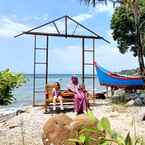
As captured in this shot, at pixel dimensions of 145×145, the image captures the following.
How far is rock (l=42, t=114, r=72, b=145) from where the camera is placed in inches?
221

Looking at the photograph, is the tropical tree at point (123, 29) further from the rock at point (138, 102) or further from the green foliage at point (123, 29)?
the rock at point (138, 102)

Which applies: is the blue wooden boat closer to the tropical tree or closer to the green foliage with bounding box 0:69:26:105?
the green foliage with bounding box 0:69:26:105

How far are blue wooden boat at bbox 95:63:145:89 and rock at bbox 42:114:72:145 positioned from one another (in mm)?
15172

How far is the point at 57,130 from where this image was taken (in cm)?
579

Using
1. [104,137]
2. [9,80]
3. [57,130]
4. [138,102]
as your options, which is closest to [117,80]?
Answer: [138,102]

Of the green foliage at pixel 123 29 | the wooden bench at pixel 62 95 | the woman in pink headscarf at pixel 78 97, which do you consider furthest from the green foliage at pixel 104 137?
the green foliage at pixel 123 29

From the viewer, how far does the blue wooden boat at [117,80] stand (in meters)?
21.7

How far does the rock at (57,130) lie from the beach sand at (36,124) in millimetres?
1749

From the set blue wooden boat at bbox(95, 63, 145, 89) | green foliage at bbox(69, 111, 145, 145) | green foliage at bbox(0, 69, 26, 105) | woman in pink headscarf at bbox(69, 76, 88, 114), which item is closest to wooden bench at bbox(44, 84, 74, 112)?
woman in pink headscarf at bbox(69, 76, 88, 114)

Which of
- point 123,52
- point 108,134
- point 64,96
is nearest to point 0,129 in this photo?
point 64,96

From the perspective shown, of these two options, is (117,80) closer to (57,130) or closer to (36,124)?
(36,124)

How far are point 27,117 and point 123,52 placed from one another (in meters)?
22.7

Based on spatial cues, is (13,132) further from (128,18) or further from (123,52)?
(123,52)

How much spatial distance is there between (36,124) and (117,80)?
11.1 metres
